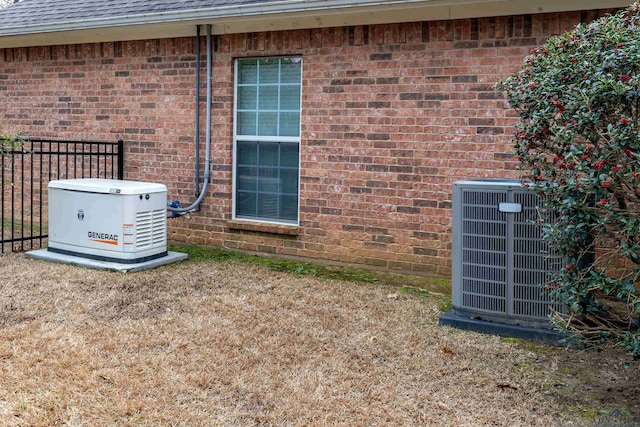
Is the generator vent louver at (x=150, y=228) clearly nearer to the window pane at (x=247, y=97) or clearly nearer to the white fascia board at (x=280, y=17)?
the window pane at (x=247, y=97)

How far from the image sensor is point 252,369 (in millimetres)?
4094

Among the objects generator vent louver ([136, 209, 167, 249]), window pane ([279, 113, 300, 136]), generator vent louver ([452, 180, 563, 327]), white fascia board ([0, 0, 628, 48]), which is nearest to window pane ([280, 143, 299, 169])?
window pane ([279, 113, 300, 136])

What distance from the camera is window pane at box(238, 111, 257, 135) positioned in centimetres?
764

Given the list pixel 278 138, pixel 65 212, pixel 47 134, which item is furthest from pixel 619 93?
pixel 47 134

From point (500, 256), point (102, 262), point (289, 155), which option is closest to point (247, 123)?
point (289, 155)

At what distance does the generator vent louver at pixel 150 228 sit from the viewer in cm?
680

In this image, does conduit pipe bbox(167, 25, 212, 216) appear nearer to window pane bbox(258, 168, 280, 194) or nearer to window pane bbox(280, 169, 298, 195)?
window pane bbox(258, 168, 280, 194)

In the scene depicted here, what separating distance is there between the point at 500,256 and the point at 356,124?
263 centimetres

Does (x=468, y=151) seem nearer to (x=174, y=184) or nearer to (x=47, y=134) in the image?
(x=174, y=184)

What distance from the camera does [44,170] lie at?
9336 mm

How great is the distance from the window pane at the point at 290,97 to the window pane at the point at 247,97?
37cm

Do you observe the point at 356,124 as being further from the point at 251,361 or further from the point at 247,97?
the point at 251,361

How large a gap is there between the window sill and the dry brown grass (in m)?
1.19

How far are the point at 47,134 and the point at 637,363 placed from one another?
8.04 meters
